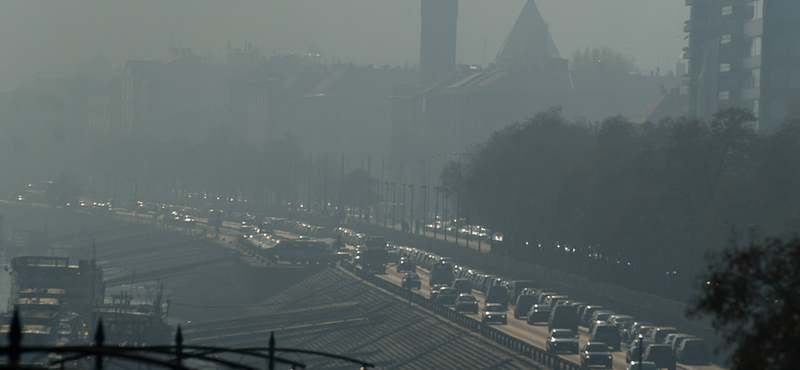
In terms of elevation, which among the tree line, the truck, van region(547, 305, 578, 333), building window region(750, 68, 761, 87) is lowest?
the truck

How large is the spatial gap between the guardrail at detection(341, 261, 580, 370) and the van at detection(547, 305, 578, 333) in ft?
9.72

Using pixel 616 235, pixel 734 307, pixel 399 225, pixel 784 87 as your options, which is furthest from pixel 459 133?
pixel 734 307

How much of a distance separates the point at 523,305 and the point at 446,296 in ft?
19.0

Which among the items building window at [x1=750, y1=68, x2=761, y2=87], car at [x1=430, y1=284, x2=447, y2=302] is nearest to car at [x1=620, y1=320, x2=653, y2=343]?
car at [x1=430, y1=284, x2=447, y2=302]

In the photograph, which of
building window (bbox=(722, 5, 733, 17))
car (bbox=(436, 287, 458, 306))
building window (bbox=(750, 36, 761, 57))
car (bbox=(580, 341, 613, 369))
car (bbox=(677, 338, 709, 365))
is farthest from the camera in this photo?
building window (bbox=(722, 5, 733, 17))

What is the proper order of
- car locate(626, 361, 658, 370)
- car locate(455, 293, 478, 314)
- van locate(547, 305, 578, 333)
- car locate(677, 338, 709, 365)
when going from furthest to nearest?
car locate(455, 293, 478, 314), van locate(547, 305, 578, 333), car locate(677, 338, 709, 365), car locate(626, 361, 658, 370)

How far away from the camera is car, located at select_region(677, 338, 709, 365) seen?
159ft

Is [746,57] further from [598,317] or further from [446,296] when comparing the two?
[598,317]

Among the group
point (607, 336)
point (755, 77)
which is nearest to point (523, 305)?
point (607, 336)

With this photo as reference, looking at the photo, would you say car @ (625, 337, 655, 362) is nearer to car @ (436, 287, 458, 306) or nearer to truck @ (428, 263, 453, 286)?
car @ (436, 287, 458, 306)

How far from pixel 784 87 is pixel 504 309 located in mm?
45903

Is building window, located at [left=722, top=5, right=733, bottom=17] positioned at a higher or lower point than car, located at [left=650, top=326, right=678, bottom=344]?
higher

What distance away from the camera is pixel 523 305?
66.6 meters

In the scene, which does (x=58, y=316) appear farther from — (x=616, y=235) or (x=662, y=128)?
(x=662, y=128)
